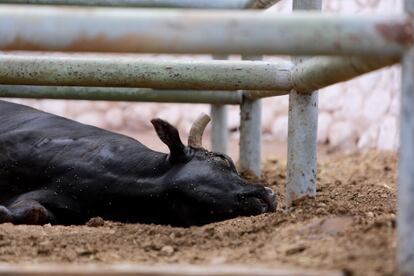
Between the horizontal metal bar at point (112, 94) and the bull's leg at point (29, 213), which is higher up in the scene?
the horizontal metal bar at point (112, 94)

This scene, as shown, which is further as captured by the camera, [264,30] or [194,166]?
[194,166]

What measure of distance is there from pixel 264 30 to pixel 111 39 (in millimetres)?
376

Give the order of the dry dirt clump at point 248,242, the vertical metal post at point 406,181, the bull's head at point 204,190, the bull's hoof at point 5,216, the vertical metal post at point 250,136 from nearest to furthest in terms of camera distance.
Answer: the vertical metal post at point 406,181
the dry dirt clump at point 248,242
the bull's hoof at point 5,216
the bull's head at point 204,190
the vertical metal post at point 250,136

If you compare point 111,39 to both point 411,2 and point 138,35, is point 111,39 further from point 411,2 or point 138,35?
point 411,2

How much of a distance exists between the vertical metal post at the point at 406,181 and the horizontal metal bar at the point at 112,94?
360 centimetres

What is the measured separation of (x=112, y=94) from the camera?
567 centimetres

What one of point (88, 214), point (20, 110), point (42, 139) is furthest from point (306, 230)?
point (20, 110)

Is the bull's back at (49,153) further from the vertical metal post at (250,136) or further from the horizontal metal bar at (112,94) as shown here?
the vertical metal post at (250,136)

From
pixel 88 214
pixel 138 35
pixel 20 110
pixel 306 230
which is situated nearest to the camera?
pixel 138 35

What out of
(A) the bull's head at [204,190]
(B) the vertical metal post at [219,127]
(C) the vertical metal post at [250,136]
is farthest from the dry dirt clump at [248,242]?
(B) the vertical metal post at [219,127]

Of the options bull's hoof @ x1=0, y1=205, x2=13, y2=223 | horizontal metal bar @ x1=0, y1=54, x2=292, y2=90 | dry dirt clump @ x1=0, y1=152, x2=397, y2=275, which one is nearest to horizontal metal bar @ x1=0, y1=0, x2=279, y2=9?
horizontal metal bar @ x1=0, y1=54, x2=292, y2=90

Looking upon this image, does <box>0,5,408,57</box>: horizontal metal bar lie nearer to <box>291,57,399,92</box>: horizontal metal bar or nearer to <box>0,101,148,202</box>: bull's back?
<box>291,57,399,92</box>: horizontal metal bar

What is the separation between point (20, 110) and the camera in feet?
16.9

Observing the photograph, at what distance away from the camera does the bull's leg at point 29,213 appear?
4.01m
